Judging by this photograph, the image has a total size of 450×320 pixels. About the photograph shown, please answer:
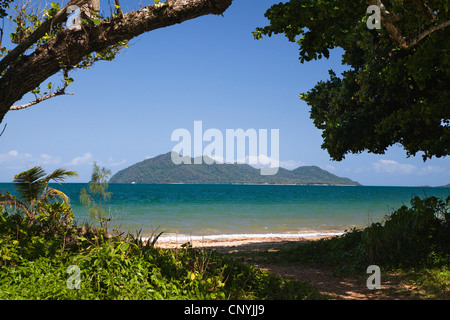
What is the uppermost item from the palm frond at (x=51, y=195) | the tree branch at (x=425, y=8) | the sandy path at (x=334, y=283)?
the tree branch at (x=425, y=8)

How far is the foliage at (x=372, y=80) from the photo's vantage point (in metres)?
7.80

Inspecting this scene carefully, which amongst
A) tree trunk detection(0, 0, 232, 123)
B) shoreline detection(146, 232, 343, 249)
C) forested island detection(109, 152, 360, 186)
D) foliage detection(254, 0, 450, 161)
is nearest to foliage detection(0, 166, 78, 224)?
tree trunk detection(0, 0, 232, 123)

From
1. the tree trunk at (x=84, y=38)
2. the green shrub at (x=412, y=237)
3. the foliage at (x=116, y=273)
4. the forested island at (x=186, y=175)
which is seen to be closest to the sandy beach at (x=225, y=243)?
the green shrub at (x=412, y=237)

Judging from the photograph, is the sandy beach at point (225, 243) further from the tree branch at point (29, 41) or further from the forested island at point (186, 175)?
the forested island at point (186, 175)

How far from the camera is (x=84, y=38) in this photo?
610 cm

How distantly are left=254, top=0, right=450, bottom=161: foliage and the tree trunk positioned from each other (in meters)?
3.08

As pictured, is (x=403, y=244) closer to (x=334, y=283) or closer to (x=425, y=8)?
(x=334, y=283)

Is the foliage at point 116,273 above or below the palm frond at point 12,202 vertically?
below

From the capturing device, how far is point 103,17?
→ 6195 millimetres

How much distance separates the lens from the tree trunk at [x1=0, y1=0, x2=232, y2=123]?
19.7 feet

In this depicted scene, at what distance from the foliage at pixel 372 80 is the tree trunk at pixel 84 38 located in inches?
121

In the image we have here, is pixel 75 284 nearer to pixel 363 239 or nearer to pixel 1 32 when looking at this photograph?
pixel 1 32

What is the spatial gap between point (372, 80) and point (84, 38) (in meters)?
8.76
